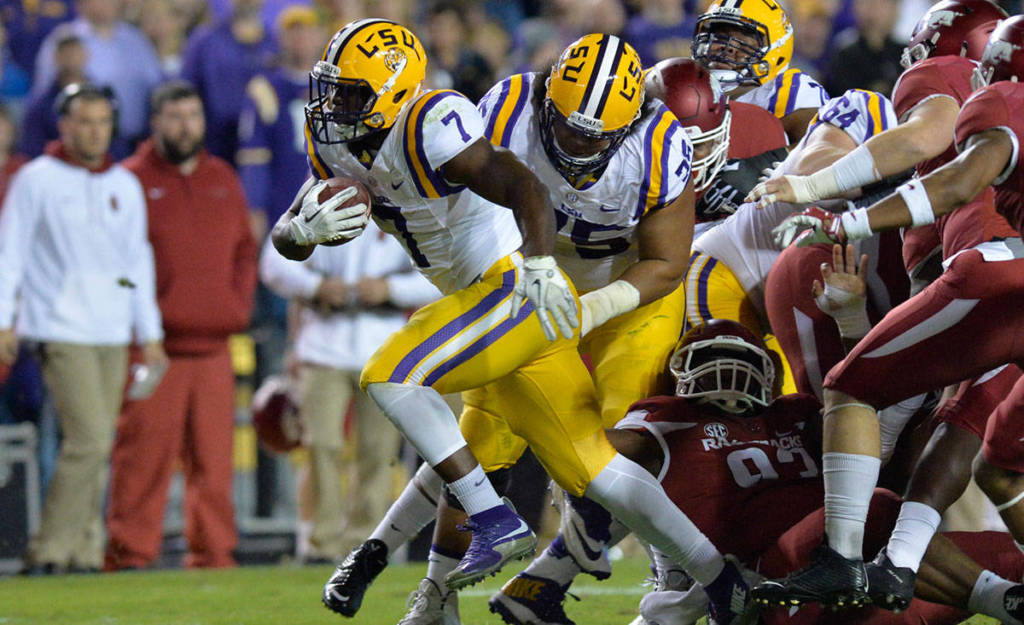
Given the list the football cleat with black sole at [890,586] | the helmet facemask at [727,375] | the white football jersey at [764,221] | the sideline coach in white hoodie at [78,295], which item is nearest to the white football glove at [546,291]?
the helmet facemask at [727,375]

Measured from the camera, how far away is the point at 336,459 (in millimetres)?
7754

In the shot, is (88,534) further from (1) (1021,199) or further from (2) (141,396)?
(1) (1021,199)

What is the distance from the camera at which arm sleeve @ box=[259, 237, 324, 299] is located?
300 inches

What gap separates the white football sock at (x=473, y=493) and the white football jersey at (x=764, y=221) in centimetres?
145

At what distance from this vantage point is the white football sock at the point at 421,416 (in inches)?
171

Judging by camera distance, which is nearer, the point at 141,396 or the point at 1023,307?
the point at 1023,307

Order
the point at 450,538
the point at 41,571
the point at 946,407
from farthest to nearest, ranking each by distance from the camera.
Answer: the point at 41,571, the point at 450,538, the point at 946,407

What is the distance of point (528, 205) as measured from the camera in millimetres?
4238

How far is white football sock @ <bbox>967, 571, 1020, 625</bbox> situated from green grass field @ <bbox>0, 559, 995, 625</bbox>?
904 millimetres

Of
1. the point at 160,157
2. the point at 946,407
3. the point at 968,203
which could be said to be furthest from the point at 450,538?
the point at 160,157

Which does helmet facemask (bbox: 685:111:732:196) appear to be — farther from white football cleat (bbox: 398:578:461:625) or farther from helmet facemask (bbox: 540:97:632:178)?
white football cleat (bbox: 398:578:461:625)

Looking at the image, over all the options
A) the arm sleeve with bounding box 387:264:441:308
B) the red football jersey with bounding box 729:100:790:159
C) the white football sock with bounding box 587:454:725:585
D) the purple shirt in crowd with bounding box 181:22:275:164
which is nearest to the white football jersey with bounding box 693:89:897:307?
the red football jersey with bounding box 729:100:790:159

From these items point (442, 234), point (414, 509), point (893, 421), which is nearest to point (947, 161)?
point (893, 421)

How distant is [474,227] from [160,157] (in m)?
3.67
